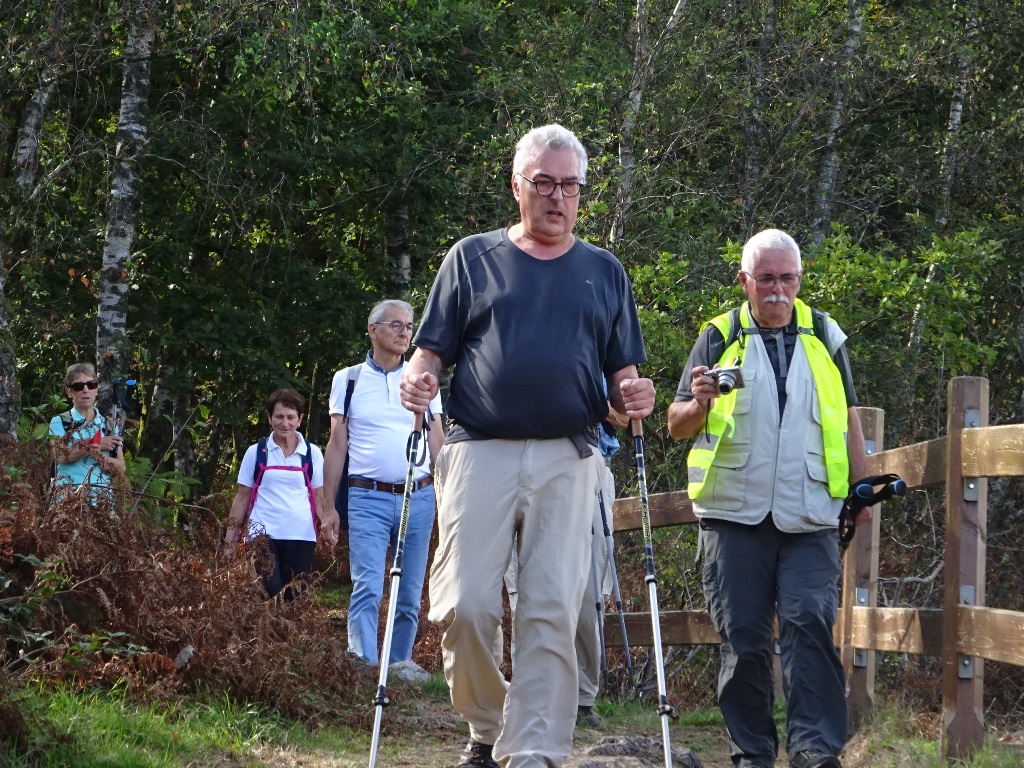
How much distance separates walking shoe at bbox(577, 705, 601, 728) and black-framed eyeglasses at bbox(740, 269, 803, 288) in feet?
9.43

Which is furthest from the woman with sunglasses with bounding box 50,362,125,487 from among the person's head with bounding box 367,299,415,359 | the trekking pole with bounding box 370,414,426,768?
the trekking pole with bounding box 370,414,426,768

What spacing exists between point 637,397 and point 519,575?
781 mm

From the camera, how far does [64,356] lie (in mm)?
17219

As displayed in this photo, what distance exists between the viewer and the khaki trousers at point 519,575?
512 cm

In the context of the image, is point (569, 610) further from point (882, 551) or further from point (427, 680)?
point (882, 551)

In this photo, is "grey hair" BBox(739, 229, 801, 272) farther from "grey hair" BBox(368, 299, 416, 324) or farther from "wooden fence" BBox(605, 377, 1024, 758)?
"grey hair" BBox(368, 299, 416, 324)

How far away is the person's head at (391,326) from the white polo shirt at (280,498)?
1097 millimetres

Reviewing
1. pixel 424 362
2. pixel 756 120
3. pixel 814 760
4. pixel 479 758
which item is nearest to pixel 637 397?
pixel 424 362

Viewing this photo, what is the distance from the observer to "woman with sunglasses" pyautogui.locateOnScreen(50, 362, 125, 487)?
25.0 feet

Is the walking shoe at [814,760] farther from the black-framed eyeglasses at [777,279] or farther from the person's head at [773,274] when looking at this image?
the black-framed eyeglasses at [777,279]

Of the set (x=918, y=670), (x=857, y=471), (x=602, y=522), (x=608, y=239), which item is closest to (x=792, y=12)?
(x=608, y=239)

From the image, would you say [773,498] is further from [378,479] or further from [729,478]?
[378,479]

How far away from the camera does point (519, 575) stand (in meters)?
5.29

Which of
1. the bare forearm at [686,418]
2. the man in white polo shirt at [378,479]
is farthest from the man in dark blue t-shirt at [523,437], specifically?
the man in white polo shirt at [378,479]
